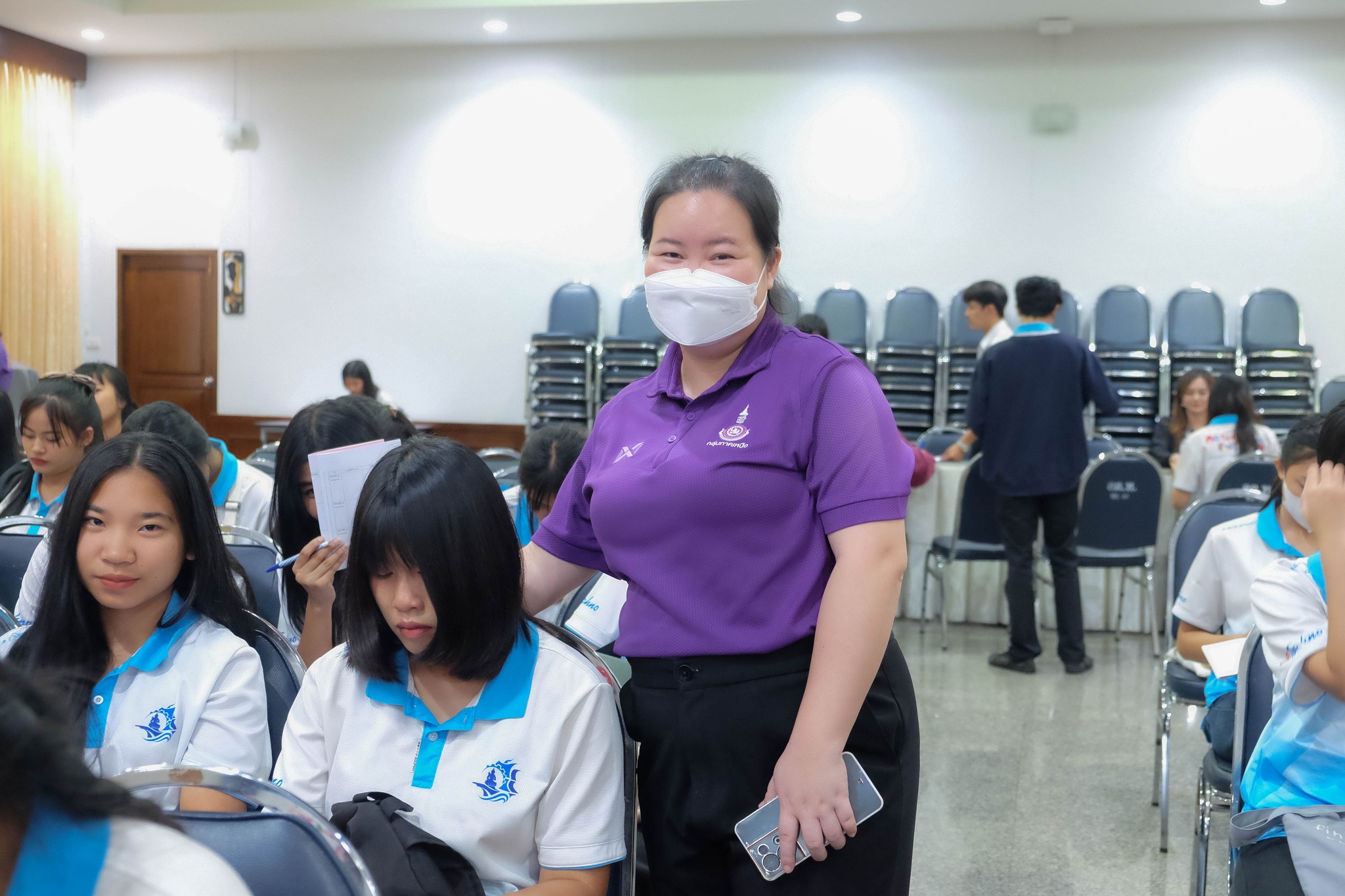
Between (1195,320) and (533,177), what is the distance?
5.19 metres

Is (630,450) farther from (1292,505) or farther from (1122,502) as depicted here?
(1122,502)

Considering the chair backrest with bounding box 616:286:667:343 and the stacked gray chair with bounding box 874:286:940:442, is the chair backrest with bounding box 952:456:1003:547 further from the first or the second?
the chair backrest with bounding box 616:286:667:343

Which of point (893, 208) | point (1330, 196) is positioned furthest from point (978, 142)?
point (1330, 196)

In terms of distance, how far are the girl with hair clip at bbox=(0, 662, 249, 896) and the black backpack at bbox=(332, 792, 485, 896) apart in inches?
16.4

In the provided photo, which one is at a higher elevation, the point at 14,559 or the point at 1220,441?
the point at 1220,441

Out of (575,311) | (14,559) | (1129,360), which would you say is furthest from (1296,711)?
(575,311)

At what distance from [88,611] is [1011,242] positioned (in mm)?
7812

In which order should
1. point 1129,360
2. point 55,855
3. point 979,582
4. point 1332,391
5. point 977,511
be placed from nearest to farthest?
point 55,855, point 977,511, point 979,582, point 1332,391, point 1129,360

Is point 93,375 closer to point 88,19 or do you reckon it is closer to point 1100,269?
point 88,19

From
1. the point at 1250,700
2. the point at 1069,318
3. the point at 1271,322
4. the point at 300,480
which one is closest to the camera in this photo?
the point at 1250,700

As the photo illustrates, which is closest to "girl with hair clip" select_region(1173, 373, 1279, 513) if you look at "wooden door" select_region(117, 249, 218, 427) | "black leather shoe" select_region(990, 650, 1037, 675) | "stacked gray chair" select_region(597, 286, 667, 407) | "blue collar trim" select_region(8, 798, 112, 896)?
"black leather shoe" select_region(990, 650, 1037, 675)

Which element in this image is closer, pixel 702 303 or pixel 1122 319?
pixel 702 303

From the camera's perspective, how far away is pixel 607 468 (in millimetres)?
1399

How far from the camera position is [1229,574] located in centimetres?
259
